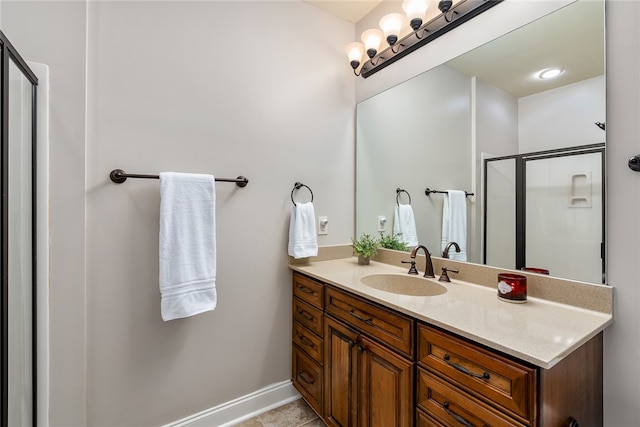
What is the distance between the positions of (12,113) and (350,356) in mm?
1560

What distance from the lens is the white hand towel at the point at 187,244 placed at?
1.32 meters

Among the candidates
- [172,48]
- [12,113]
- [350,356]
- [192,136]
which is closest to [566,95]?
[350,356]

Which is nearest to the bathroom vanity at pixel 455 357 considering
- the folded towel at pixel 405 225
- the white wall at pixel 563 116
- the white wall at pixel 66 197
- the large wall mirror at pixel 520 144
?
the large wall mirror at pixel 520 144

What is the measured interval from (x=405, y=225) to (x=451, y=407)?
110 centimetres

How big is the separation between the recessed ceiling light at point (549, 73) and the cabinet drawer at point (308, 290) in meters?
1.39

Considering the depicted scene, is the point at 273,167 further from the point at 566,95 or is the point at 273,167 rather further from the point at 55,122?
the point at 566,95

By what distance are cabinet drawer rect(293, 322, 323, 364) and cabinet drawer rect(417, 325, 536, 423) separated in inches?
27.4

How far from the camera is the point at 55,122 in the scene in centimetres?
118

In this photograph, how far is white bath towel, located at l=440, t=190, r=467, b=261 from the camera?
149 centimetres

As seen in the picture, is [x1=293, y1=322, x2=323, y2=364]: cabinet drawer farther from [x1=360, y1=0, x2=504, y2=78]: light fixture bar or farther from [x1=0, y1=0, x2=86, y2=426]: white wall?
[x1=360, y1=0, x2=504, y2=78]: light fixture bar

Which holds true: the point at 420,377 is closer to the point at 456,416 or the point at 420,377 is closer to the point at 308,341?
the point at 456,416

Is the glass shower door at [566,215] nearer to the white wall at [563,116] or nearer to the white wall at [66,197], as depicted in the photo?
the white wall at [563,116]

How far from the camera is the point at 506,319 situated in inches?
37.6

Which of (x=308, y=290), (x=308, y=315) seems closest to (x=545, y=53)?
(x=308, y=290)
